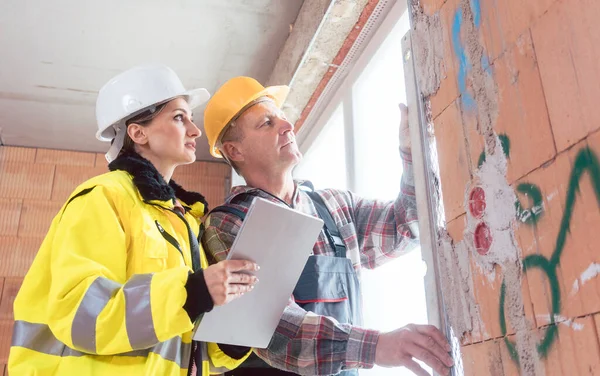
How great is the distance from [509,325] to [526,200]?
22 centimetres

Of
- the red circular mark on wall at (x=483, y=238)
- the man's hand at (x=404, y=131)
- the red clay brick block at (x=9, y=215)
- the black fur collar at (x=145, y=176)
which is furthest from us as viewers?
the red clay brick block at (x=9, y=215)

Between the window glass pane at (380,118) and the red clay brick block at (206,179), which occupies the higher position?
the red clay brick block at (206,179)

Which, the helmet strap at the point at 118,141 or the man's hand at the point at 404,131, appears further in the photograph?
the helmet strap at the point at 118,141

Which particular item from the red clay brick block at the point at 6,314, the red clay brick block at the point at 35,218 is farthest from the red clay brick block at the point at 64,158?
the red clay brick block at the point at 6,314

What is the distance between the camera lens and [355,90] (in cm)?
252

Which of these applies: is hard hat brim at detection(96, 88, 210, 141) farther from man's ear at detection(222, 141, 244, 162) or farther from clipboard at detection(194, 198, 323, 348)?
clipboard at detection(194, 198, 323, 348)

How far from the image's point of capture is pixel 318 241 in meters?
1.58

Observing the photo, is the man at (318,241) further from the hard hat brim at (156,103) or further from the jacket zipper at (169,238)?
the jacket zipper at (169,238)

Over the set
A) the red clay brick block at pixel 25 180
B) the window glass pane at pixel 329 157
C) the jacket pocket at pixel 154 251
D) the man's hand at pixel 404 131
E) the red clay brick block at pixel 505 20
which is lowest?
the jacket pocket at pixel 154 251

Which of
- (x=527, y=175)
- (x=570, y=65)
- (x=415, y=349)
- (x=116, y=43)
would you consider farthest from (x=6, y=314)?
(x=570, y=65)

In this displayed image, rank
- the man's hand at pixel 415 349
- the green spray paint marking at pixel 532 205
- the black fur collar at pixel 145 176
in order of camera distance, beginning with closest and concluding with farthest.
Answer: the green spray paint marking at pixel 532 205 < the man's hand at pixel 415 349 < the black fur collar at pixel 145 176

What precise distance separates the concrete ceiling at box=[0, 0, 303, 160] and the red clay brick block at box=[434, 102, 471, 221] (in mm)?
1842

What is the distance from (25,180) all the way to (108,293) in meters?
3.48

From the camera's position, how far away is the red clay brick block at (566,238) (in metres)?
0.74
